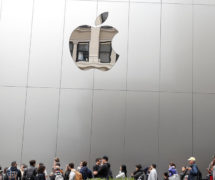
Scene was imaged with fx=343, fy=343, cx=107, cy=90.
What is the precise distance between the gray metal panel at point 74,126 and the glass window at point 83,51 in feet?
5.49

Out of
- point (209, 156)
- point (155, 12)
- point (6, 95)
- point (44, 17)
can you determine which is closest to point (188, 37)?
point (155, 12)

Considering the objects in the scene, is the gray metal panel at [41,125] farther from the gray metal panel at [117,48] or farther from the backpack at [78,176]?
the backpack at [78,176]

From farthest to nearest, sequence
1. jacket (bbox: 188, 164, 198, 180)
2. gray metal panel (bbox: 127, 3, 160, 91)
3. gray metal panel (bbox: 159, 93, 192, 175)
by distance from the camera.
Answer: gray metal panel (bbox: 127, 3, 160, 91) < gray metal panel (bbox: 159, 93, 192, 175) < jacket (bbox: 188, 164, 198, 180)

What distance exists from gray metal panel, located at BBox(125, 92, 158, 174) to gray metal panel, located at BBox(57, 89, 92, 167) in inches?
77.6

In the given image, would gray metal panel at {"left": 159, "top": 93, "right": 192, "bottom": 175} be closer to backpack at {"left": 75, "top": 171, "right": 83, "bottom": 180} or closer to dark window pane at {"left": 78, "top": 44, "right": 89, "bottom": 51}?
dark window pane at {"left": 78, "top": 44, "right": 89, "bottom": 51}

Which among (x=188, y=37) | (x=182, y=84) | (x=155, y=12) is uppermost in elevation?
(x=155, y=12)

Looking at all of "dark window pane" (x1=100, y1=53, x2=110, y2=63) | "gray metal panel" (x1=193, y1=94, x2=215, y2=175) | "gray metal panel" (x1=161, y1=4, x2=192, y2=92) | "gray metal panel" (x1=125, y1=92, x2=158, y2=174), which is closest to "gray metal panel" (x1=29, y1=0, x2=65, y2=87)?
"dark window pane" (x1=100, y1=53, x2=110, y2=63)

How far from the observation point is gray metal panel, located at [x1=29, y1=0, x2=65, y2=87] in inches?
667

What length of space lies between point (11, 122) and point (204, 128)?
30.7 ft

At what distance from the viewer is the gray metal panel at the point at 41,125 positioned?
53.9ft

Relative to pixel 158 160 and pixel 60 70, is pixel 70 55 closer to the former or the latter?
pixel 60 70

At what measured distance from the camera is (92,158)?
16.4 m

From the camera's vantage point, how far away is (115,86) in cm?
1691

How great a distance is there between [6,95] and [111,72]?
529 centimetres
